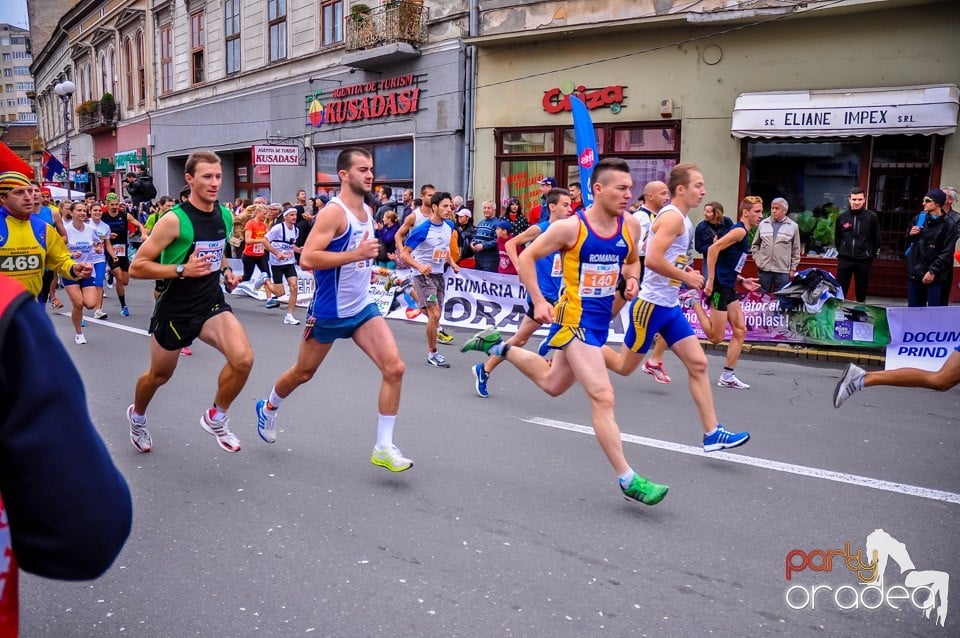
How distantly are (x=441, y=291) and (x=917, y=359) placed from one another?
549 cm

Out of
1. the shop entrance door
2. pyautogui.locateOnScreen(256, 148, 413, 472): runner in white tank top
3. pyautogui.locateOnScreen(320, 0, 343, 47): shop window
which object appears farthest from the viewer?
pyautogui.locateOnScreen(320, 0, 343, 47): shop window

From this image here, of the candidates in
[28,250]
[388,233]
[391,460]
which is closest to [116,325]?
[388,233]

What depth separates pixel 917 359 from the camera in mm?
9117

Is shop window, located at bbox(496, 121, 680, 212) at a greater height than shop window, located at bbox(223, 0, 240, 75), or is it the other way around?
shop window, located at bbox(223, 0, 240, 75)

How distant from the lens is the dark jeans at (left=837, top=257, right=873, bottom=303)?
11.5 m

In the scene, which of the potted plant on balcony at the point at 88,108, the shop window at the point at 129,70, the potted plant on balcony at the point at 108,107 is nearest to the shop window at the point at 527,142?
the shop window at the point at 129,70

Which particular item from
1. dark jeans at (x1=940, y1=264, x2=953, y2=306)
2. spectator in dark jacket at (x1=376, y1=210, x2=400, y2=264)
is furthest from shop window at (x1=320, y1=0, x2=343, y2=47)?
dark jeans at (x1=940, y1=264, x2=953, y2=306)

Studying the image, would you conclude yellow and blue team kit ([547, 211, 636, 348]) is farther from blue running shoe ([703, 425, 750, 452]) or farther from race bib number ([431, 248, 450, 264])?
race bib number ([431, 248, 450, 264])

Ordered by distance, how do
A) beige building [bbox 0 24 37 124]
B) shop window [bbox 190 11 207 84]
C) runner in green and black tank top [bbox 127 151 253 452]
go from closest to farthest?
runner in green and black tank top [bbox 127 151 253 452] < shop window [bbox 190 11 207 84] < beige building [bbox 0 24 37 124]

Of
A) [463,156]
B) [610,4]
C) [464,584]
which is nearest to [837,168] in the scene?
[610,4]

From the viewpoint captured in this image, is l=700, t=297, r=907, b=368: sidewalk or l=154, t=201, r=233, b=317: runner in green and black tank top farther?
l=700, t=297, r=907, b=368: sidewalk

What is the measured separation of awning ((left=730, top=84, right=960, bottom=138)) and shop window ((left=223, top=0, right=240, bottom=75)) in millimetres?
17720

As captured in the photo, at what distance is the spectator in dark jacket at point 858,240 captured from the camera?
37.4 ft

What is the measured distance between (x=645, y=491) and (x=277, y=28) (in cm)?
2273
